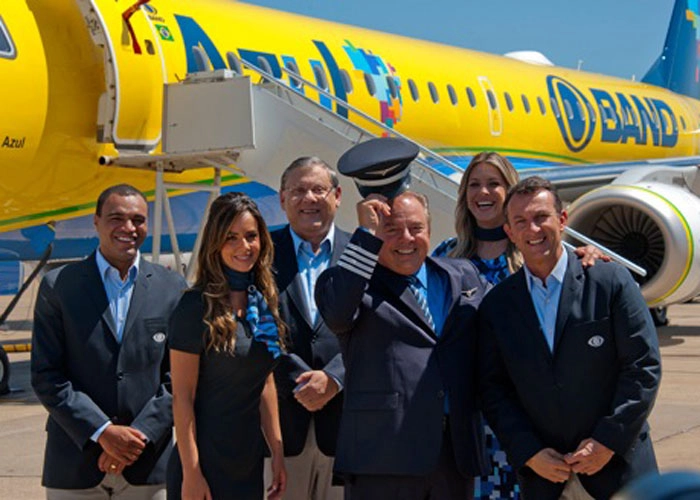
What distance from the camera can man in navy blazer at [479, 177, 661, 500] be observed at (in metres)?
3.07

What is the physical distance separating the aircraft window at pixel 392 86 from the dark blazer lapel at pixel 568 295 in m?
8.98

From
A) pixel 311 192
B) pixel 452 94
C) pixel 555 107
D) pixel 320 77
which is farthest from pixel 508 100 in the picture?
pixel 311 192

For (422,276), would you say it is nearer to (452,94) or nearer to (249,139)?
(249,139)

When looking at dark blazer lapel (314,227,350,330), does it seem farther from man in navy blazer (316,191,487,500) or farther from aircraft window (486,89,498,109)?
aircraft window (486,89,498,109)

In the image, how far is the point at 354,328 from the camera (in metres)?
3.22

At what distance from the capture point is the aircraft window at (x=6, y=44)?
303 inches

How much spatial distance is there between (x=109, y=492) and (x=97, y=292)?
0.60 metres

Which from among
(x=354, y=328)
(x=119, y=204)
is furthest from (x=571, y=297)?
(x=119, y=204)

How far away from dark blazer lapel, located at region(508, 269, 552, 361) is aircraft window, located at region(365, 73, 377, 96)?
338 inches

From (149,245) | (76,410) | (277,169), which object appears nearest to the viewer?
(76,410)

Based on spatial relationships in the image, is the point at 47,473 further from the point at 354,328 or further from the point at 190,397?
the point at 354,328

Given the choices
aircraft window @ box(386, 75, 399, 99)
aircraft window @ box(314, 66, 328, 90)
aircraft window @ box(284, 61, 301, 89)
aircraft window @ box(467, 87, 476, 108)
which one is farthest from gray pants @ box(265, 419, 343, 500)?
aircraft window @ box(467, 87, 476, 108)

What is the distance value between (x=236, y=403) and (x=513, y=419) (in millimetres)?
773

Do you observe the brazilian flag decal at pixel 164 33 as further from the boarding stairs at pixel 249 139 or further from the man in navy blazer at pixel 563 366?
the man in navy blazer at pixel 563 366
